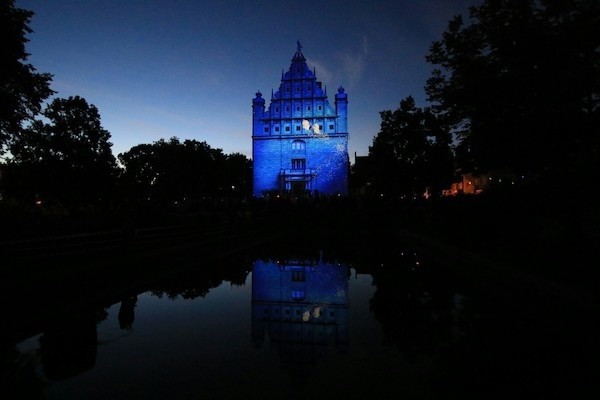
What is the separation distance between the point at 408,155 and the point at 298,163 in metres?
28.8

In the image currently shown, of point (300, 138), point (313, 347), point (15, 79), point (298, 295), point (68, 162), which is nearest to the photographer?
point (313, 347)

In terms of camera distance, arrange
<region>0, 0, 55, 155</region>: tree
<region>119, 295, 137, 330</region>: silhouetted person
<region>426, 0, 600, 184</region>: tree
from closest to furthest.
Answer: <region>119, 295, 137, 330</region>: silhouetted person, <region>426, 0, 600, 184</region>: tree, <region>0, 0, 55, 155</region>: tree

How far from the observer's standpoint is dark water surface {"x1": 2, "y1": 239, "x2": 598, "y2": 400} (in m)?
4.63

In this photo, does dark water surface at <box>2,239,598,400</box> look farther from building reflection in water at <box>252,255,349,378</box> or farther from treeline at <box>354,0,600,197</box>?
treeline at <box>354,0,600,197</box>

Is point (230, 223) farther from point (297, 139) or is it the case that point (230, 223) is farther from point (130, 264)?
point (297, 139)

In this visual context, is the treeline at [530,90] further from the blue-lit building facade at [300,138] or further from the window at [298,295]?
the blue-lit building facade at [300,138]

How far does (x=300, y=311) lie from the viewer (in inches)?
335

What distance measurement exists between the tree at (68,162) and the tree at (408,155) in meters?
33.7

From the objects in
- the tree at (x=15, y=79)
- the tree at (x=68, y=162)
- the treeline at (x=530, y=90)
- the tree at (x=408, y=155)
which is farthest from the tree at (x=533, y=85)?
the tree at (x=68, y=162)

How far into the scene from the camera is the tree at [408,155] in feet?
169

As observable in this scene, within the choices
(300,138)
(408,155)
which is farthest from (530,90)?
(300,138)

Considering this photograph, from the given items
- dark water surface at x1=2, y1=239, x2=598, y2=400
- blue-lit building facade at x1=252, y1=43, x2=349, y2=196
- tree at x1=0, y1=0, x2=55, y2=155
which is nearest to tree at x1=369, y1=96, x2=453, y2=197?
blue-lit building facade at x1=252, y1=43, x2=349, y2=196

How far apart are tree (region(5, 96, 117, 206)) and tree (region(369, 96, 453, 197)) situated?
3371cm

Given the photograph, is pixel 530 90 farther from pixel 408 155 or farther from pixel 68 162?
pixel 68 162
